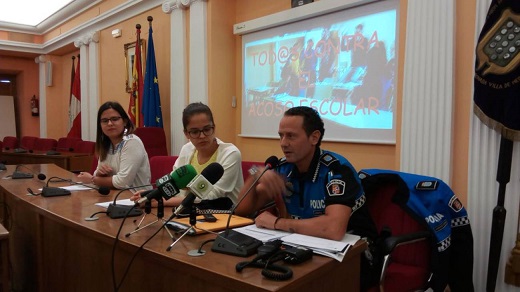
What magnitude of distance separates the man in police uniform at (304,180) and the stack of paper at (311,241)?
0.09 m

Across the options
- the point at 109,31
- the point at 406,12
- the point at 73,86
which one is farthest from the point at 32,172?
the point at 73,86

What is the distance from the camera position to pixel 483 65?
206 centimetres

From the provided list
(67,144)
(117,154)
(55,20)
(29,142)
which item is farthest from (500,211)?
(55,20)

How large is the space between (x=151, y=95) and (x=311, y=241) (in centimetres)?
395

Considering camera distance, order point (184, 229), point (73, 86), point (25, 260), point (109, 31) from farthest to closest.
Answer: point (73, 86), point (109, 31), point (25, 260), point (184, 229)

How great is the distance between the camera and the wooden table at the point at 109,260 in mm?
1049

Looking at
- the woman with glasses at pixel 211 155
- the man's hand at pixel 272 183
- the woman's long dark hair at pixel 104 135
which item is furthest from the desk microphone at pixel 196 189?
the woman's long dark hair at pixel 104 135

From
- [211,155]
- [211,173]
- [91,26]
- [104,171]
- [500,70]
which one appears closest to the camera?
[211,173]

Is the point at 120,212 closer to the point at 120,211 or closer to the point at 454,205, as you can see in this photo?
the point at 120,211

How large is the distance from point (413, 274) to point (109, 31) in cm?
584

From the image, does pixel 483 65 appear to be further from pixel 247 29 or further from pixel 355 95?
pixel 247 29

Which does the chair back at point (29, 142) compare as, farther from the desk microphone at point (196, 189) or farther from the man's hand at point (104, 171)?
the desk microphone at point (196, 189)

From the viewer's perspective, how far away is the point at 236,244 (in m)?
1.18

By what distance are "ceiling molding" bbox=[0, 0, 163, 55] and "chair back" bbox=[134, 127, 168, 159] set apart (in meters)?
1.69
